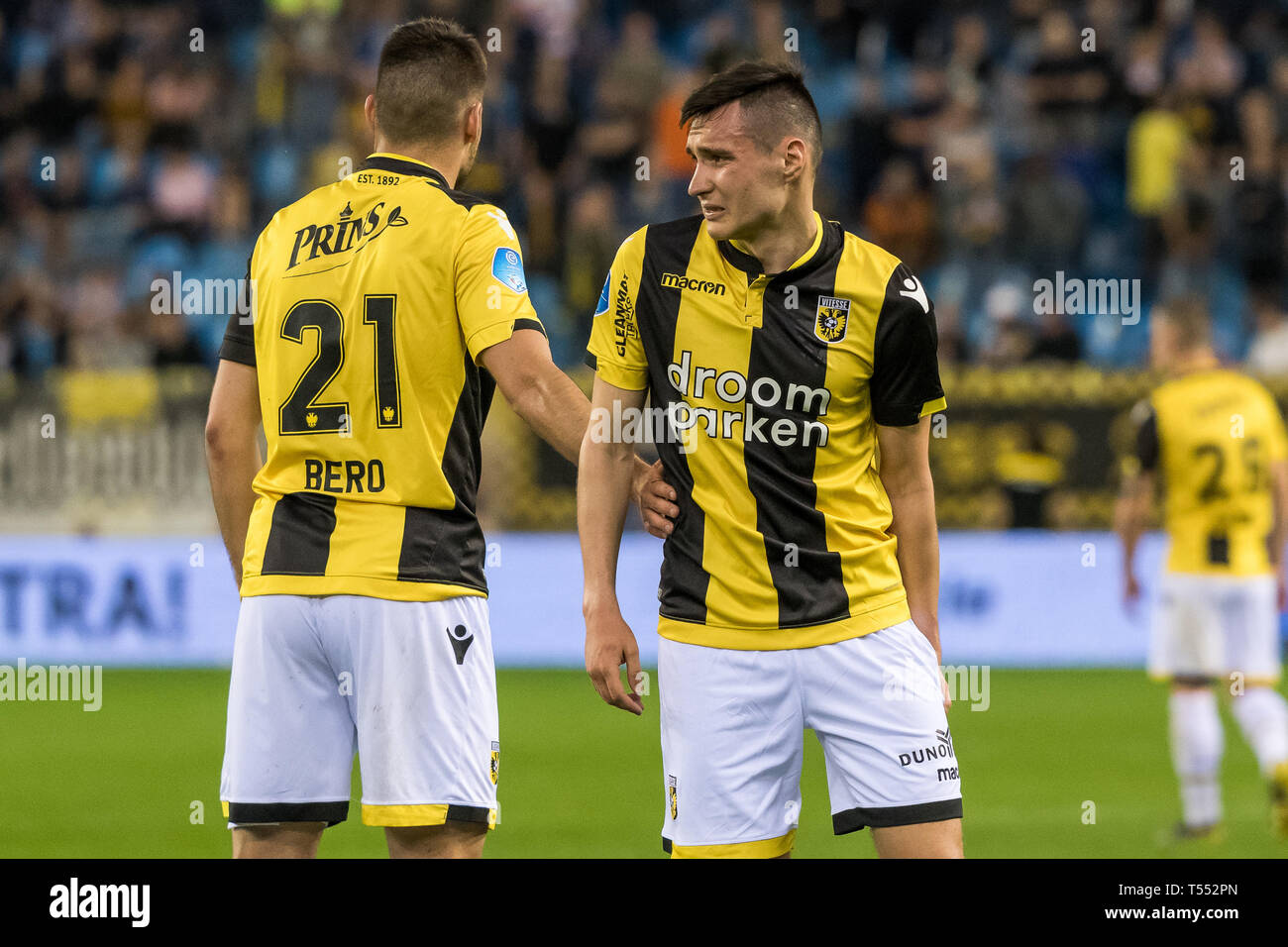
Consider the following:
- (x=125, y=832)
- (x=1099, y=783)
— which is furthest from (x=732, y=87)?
(x=1099, y=783)

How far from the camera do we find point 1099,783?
28.0 ft

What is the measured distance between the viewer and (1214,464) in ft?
27.0

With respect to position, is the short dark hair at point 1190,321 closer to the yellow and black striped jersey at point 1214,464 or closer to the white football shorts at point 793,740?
the yellow and black striped jersey at point 1214,464

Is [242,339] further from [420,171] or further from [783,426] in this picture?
[783,426]

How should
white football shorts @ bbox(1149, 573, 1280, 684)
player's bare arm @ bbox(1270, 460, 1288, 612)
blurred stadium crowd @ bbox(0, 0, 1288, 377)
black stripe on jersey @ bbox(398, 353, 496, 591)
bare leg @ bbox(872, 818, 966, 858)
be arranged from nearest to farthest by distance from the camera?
bare leg @ bbox(872, 818, 966, 858) < black stripe on jersey @ bbox(398, 353, 496, 591) < white football shorts @ bbox(1149, 573, 1280, 684) < player's bare arm @ bbox(1270, 460, 1288, 612) < blurred stadium crowd @ bbox(0, 0, 1288, 377)

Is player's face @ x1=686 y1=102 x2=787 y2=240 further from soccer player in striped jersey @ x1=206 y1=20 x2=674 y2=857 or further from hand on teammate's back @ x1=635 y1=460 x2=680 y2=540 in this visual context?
hand on teammate's back @ x1=635 y1=460 x2=680 y2=540

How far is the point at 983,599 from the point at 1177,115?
6.50 metres

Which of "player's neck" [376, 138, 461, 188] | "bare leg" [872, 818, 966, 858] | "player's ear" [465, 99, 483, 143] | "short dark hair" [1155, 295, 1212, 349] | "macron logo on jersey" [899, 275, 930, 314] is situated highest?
"short dark hair" [1155, 295, 1212, 349]

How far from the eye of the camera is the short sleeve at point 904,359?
4152 mm

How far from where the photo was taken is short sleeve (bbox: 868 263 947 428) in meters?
4.15

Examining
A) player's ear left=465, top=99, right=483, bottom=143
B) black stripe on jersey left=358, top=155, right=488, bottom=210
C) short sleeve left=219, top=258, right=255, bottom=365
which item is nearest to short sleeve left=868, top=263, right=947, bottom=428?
black stripe on jersey left=358, top=155, right=488, bottom=210

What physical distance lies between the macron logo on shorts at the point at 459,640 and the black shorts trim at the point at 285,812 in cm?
46

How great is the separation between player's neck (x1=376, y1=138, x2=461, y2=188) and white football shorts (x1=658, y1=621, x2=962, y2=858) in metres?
1.37

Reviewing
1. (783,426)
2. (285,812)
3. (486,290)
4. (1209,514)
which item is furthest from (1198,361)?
(285,812)
